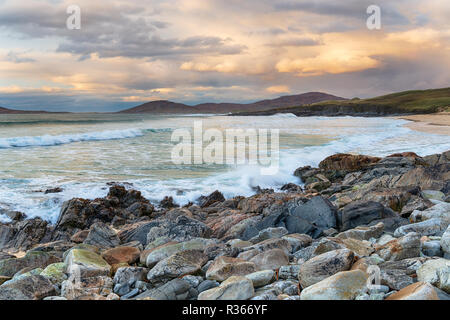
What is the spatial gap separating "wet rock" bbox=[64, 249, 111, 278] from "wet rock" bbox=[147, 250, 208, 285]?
603 mm

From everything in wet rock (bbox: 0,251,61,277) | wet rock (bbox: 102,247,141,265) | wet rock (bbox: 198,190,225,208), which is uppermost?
wet rock (bbox: 102,247,141,265)

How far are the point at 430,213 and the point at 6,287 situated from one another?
5.39 m

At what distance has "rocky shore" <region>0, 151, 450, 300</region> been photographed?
10.4ft

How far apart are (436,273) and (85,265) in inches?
135

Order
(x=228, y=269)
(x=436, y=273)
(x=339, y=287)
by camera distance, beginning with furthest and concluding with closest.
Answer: (x=228, y=269), (x=436, y=273), (x=339, y=287)

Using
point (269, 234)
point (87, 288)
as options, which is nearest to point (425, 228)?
point (269, 234)

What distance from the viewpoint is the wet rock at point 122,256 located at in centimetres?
462

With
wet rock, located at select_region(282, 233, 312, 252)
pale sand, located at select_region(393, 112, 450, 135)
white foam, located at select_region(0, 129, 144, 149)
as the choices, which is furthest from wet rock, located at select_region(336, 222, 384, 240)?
white foam, located at select_region(0, 129, 144, 149)

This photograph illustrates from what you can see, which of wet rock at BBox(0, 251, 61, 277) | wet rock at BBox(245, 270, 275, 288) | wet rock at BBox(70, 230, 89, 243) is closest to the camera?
wet rock at BBox(245, 270, 275, 288)

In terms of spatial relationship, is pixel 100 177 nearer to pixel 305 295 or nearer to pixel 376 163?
pixel 376 163

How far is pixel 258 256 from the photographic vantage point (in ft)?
13.1

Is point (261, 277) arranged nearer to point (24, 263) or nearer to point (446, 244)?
point (446, 244)

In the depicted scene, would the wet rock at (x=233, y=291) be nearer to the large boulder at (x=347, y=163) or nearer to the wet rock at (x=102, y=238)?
the wet rock at (x=102, y=238)

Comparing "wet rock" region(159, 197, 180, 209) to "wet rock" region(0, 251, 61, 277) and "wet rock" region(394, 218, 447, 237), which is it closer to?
"wet rock" region(0, 251, 61, 277)
